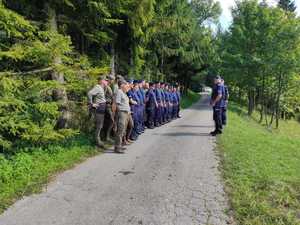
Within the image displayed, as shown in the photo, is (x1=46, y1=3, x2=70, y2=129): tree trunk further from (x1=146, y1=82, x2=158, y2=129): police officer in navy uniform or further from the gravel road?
(x1=146, y1=82, x2=158, y2=129): police officer in navy uniform

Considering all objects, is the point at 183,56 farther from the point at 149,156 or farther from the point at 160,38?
the point at 149,156

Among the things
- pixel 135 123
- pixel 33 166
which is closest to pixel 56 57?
pixel 33 166

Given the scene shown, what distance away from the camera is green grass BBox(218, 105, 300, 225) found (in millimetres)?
5595

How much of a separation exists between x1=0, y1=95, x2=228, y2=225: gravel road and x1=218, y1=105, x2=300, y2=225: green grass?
303 millimetres

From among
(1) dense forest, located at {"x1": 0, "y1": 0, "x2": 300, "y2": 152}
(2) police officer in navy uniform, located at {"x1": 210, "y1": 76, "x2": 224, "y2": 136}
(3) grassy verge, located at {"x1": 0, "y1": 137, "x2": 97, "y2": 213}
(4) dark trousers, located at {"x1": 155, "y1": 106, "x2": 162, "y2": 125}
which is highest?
(1) dense forest, located at {"x1": 0, "y1": 0, "x2": 300, "y2": 152}

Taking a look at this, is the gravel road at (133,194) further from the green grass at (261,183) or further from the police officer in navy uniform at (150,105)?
the police officer in navy uniform at (150,105)

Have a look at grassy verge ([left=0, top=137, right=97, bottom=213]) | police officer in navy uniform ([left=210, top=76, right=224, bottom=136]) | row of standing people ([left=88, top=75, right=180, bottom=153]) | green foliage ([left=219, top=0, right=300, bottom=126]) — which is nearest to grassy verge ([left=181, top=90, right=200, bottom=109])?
green foliage ([left=219, top=0, right=300, bottom=126])

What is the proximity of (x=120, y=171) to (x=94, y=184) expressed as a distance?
3.45ft

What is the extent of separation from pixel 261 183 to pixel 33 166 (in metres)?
4.62

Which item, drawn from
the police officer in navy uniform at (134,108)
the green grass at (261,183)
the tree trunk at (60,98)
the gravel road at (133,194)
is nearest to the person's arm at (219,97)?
the green grass at (261,183)

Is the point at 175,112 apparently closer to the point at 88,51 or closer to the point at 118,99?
the point at 88,51

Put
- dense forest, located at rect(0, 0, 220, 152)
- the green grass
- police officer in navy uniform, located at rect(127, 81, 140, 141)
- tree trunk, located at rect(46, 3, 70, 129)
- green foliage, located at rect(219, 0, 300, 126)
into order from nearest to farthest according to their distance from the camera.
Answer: the green grass, dense forest, located at rect(0, 0, 220, 152), tree trunk, located at rect(46, 3, 70, 129), police officer in navy uniform, located at rect(127, 81, 140, 141), green foliage, located at rect(219, 0, 300, 126)

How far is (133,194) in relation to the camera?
6441mm

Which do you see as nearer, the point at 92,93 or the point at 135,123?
the point at 92,93
